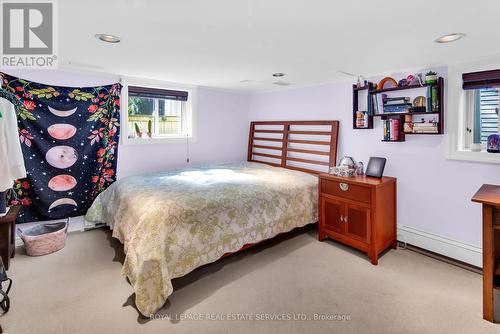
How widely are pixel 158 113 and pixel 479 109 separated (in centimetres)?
392

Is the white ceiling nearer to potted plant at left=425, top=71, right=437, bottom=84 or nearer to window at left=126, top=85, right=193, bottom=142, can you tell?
potted plant at left=425, top=71, right=437, bottom=84

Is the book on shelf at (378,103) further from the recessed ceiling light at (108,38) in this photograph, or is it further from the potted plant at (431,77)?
the recessed ceiling light at (108,38)

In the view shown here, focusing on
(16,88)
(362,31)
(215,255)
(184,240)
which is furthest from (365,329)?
(16,88)

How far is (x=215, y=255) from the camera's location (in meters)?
2.44

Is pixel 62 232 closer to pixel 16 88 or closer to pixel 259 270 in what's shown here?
pixel 16 88

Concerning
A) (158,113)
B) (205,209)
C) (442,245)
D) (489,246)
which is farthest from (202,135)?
(489,246)

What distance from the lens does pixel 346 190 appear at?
2961mm

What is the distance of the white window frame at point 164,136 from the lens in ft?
11.9

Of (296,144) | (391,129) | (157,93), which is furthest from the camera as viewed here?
(296,144)

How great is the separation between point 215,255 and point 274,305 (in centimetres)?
66

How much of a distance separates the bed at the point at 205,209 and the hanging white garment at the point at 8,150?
2.92 ft

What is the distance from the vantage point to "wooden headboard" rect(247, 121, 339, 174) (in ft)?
12.5

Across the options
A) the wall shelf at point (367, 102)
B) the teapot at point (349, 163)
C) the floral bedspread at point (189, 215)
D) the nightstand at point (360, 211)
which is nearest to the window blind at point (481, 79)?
the wall shelf at point (367, 102)

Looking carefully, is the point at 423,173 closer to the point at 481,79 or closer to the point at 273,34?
the point at 481,79
